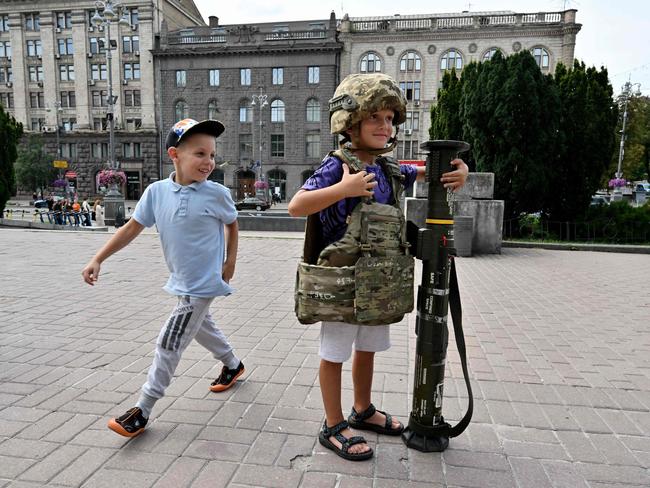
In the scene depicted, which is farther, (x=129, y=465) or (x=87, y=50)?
(x=87, y=50)

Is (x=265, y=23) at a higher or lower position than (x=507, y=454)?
higher

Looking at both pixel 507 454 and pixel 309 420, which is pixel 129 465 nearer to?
pixel 309 420

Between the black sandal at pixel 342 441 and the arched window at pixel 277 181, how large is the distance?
4602 centimetres

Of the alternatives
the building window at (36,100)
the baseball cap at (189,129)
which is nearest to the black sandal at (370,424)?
the baseball cap at (189,129)

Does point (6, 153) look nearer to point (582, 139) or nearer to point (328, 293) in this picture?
point (582, 139)

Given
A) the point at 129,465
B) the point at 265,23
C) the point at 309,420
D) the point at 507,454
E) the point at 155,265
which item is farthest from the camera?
the point at 265,23

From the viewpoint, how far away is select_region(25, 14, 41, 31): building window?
5066 cm

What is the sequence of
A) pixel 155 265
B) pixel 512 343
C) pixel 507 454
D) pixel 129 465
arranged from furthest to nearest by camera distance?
pixel 155 265 → pixel 512 343 → pixel 507 454 → pixel 129 465

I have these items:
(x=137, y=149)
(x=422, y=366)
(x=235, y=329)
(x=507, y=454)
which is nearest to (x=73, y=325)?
(x=235, y=329)

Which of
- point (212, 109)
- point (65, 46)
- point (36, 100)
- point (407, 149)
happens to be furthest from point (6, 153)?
point (36, 100)

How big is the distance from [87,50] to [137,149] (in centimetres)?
1146

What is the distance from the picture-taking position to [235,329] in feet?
16.1

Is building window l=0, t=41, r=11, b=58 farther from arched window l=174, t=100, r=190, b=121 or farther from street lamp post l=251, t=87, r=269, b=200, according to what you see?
street lamp post l=251, t=87, r=269, b=200

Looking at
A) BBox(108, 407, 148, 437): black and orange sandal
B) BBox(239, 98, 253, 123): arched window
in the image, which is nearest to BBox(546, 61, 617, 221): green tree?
BBox(108, 407, 148, 437): black and orange sandal
